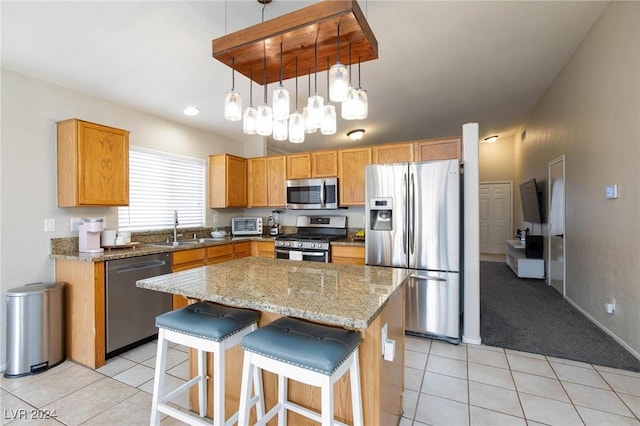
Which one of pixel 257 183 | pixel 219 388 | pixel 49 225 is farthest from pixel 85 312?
pixel 257 183

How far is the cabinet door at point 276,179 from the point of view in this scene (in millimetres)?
4430

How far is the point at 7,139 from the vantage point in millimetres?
2471

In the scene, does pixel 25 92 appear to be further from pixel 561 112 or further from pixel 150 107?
pixel 561 112

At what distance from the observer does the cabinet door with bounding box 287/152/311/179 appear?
13.9ft

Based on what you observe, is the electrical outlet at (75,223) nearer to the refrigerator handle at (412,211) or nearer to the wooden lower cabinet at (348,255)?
the wooden lower cabinet at (348,255)

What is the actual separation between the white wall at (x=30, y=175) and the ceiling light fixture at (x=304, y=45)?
219cm

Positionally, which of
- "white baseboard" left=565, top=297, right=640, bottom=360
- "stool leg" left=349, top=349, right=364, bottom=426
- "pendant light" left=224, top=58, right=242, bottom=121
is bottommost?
Answer: "white baseboard" left=565, top=297, right=640, bottom=360

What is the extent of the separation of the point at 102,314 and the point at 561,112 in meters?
5.83

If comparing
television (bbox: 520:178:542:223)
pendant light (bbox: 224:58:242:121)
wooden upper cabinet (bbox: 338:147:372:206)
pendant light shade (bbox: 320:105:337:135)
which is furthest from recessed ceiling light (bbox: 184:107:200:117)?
television (bbox: 520:178:542:223)

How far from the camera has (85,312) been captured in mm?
2521

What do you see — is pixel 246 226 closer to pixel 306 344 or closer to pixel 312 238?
pixel 312 238

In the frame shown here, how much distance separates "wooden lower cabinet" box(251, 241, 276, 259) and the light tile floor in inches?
72.5

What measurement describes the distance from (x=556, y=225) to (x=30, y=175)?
6416 mm

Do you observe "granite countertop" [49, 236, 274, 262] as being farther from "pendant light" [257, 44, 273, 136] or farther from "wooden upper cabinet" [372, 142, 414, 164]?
"wooden upper cabinet" [372, 142, 414, 164]
